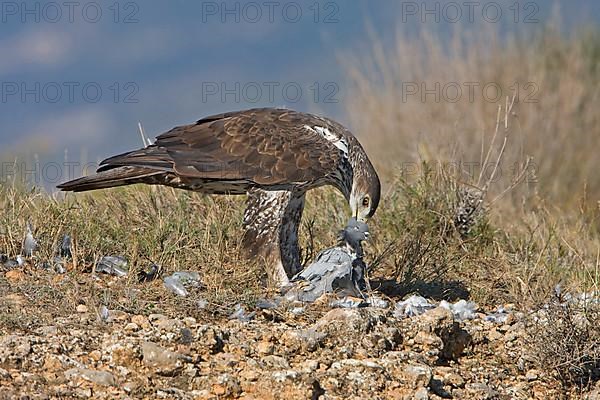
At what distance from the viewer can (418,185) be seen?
8367 millimetres

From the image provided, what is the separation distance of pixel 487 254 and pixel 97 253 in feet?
9.91

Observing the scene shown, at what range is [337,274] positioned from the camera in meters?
6.20

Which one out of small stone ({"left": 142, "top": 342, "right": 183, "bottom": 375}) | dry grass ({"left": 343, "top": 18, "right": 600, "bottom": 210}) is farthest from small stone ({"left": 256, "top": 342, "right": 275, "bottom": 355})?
dry grass ({"left": 343, "top": 18, "right": 600, "bottom": 210})

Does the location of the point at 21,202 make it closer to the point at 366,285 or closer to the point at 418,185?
the point at 366,285

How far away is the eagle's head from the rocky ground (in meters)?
1.51

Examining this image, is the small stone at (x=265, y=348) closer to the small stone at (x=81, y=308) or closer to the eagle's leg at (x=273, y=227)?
the small stone at (x=81, y=308)

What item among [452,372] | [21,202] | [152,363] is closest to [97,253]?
[21,202]

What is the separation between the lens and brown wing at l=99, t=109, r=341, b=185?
265 inches

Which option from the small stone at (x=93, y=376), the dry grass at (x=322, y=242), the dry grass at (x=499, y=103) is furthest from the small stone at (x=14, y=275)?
the dry grass at (x=499, y=103)

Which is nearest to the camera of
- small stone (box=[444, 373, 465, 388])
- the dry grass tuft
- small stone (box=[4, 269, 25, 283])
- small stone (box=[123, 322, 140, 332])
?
small stone (box=[123, 322, 140, 332])

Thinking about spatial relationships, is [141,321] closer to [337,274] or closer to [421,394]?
[421,394]

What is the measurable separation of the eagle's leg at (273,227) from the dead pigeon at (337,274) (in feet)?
1.02

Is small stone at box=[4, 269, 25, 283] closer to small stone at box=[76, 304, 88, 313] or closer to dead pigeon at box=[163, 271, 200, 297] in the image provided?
small stone at box=[76, 304, 88, 313]

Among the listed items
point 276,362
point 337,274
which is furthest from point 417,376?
point 337,274
